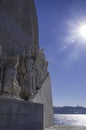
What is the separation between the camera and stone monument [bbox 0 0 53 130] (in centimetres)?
789

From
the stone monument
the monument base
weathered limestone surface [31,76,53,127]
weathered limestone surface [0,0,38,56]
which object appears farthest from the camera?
weathered limestone surface [31,76,53,127]

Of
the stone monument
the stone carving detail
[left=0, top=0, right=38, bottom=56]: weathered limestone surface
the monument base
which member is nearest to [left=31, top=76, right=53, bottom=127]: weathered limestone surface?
the stone monument

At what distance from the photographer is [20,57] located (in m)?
9.54

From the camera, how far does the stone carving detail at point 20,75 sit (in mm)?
7746

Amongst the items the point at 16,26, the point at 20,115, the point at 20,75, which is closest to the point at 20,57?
the point at 20,75

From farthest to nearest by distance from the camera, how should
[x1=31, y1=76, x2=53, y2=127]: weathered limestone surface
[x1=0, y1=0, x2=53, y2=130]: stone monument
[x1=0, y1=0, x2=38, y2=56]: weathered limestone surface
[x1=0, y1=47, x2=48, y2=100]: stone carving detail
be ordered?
[x1=31, y1=76, x2=53, y2=127]: weathered limestone surface → [x1=0, y1=0, x2=38, y2=56]: weathered limestone surface → [x1=0, y1=0, x2=53, y2=130]: stone monument → [x1=0, y1=47, x2=48, y2=100]: stone carving detail

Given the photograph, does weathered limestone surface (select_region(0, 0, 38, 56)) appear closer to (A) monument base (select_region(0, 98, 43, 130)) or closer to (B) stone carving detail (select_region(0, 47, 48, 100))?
(B) stone carving detail (select_region(0, 47, 48, 100))

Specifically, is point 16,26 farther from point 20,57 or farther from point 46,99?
point 46,99

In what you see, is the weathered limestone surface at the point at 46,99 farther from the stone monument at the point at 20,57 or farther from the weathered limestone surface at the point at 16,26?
the weathered limestone surface at the point at 16,26

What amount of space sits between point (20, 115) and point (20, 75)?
2301 millimetres

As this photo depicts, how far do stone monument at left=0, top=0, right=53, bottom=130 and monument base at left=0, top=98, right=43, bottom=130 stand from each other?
24 cm

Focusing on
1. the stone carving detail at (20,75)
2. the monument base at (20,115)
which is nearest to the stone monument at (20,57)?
the stone carving detail at (20,75)

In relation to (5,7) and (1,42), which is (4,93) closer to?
(1,42)

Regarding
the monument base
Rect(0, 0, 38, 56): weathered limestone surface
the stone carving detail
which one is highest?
→ Rect(0, 0, 38, 56): weathered limestone surface
